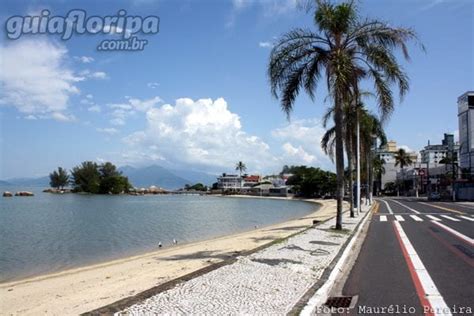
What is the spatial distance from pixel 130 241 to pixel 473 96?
76.7 metres

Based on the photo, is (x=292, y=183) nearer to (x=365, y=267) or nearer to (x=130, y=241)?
(x=130, y=241)

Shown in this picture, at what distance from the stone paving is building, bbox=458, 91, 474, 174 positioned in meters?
82.9

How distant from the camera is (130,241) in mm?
31719

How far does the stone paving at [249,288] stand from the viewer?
289 inches

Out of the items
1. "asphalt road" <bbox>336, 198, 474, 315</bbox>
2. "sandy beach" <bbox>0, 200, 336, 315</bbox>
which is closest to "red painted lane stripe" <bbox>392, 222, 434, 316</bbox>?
"asphalt road" <bbox>336, 198, 474, 315</bbox>

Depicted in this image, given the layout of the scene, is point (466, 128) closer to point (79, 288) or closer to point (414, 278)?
point (414, 278)

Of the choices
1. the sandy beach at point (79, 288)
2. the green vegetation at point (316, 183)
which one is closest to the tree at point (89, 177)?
the green vegetation at point (316, 183)

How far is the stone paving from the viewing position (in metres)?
7.35

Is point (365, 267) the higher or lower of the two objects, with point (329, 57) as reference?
lower

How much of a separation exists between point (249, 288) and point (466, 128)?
90.3 m

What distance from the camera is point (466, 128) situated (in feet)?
292

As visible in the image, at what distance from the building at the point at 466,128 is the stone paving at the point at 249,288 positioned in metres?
82.9

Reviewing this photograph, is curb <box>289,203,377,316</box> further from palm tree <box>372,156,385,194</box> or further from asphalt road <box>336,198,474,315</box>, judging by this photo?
palm tree <box>372,156,385,194</box>

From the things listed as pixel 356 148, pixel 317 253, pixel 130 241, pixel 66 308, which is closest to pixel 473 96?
pixel 356 148
